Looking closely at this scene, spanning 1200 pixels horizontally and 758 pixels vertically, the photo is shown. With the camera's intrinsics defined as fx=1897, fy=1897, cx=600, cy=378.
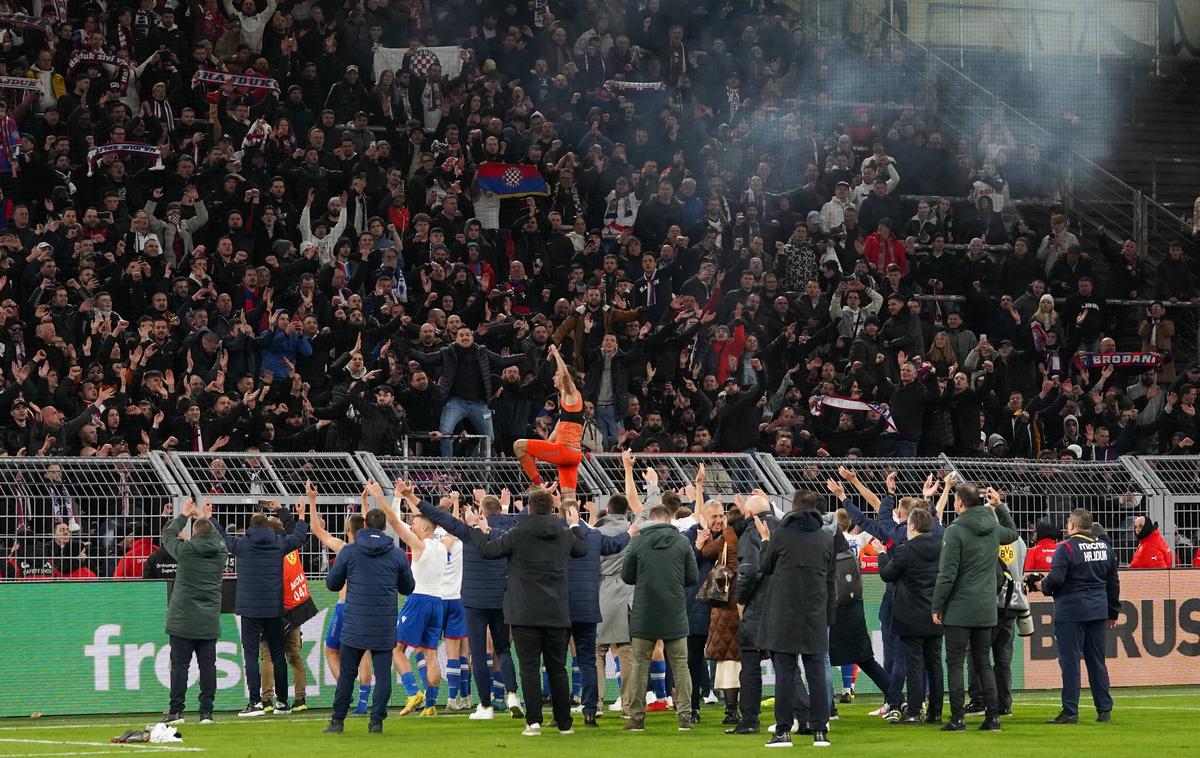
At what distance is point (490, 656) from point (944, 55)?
19.8 m

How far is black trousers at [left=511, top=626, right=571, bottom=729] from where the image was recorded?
1427cm

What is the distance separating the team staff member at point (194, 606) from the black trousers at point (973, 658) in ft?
19.4

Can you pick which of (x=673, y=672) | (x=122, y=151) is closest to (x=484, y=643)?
(x=673, y=672)

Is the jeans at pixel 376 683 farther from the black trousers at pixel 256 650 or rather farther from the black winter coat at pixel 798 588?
the black winter coat at pixel 798 588

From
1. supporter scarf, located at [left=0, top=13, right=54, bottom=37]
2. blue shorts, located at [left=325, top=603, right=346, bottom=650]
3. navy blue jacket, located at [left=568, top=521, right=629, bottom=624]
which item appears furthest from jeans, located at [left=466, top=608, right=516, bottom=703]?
supporter scarf, located at [left=0, top=13, right=54, bottom=37]

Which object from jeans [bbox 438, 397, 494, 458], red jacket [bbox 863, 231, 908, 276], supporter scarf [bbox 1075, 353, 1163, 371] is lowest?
jeans [bbox 438, 397, 494, 458]

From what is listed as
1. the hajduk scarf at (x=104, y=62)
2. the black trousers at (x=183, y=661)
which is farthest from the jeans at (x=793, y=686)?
the hajduk scarf at (x=104, y=62)

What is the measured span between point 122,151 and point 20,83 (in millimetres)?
1926

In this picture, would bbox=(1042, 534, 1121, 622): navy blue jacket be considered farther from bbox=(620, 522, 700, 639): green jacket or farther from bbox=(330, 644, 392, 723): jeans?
bbox=(330, 644, 392, 723): jeans

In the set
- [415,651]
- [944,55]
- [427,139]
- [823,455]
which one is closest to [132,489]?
[415,651]

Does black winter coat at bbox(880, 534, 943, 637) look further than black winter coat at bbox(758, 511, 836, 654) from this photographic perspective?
Yes

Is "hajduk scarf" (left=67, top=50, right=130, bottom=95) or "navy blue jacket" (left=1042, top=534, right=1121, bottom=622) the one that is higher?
"hajduk scarf" (left=67, top=50, right=130, bottom=95)

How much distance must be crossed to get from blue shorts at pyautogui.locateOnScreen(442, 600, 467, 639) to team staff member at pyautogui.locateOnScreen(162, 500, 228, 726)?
2215 mm

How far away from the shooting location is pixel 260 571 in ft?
54.3
